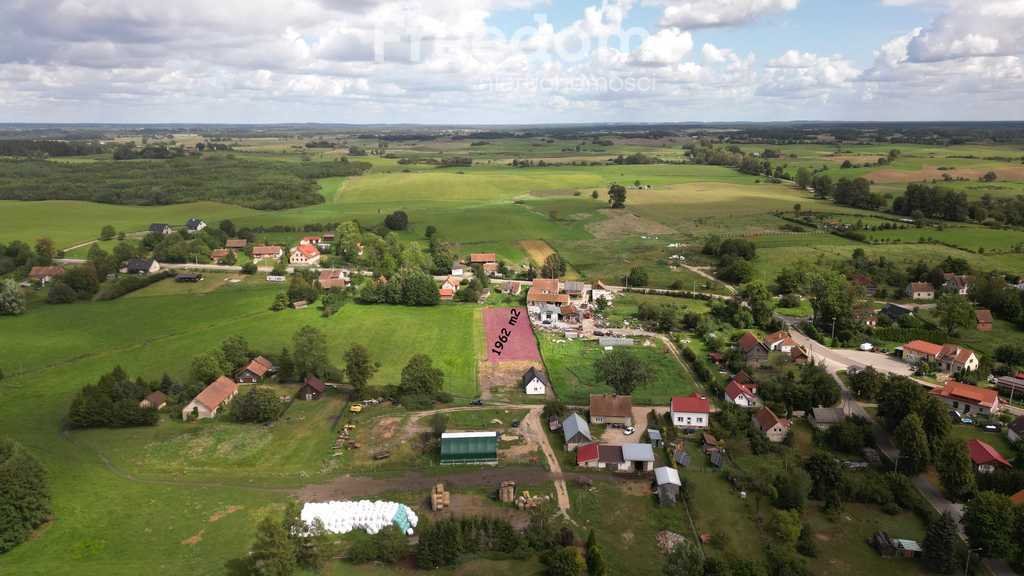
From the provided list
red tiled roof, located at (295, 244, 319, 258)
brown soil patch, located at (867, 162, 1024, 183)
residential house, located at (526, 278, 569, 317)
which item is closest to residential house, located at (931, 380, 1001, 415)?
residential house, located at (526, 278, 569, 317)

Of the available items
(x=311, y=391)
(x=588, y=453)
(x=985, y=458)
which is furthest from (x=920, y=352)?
(x=311, y=391)

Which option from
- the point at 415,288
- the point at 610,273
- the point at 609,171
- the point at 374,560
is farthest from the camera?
the point at 609,171

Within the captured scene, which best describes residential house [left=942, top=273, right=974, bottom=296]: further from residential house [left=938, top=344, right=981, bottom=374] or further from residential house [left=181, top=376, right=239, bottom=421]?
residential house [left=181, top=376, right=239, bottom=421]

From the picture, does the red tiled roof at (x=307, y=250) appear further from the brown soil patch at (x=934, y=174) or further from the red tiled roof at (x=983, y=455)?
the brown soil patch at (x=934, y=174)

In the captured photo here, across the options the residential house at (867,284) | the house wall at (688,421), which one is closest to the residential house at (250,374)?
the house wall at (688,421)

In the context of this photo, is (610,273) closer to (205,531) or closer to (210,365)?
(210,365)

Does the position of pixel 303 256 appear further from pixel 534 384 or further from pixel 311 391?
pixel 534 384

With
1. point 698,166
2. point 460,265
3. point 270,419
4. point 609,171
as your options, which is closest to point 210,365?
point 270,419
